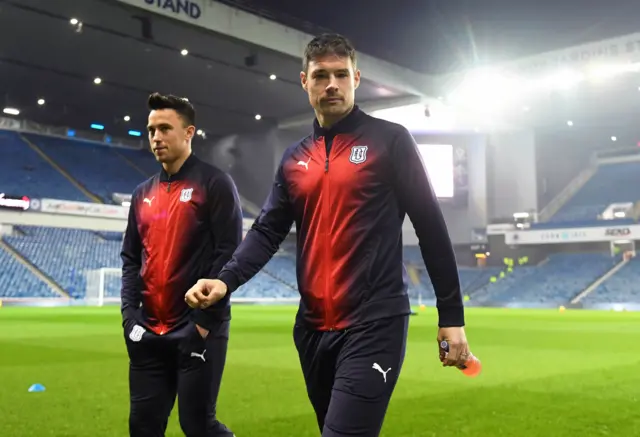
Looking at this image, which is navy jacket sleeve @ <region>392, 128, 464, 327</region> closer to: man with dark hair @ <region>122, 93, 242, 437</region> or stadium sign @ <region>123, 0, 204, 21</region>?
man with dark hair @ <region>122, 93, 242, 437</region>

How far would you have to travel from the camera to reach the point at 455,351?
261 cm

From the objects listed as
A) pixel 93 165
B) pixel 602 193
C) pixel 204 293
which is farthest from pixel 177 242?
pixel 602 193

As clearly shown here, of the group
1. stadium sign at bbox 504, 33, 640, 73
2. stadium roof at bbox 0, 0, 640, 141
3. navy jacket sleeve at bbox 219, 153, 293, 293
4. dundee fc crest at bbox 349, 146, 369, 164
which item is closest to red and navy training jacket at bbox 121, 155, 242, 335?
navy jacket sleeve at bbox 219, 153, 293, 293

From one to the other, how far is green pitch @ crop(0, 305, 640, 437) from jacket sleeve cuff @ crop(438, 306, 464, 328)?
9.84ft

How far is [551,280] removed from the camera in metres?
43.2

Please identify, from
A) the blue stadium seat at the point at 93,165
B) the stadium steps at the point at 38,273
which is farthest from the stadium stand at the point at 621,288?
the blue stadium seat at the point at 93,165

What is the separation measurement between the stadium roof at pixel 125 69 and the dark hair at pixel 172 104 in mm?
22987

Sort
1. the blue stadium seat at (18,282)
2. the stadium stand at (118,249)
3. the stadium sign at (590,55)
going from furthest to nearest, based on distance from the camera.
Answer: the stadium stand at (118,249) → the blue stadium seat at (18,282) → the stadium sign at (590,55)

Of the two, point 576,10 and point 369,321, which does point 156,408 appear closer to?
point 369,321

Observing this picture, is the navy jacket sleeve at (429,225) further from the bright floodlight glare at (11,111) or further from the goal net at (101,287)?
the bright floodlight glare at (11,111)

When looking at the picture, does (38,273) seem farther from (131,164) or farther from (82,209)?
(131,164)

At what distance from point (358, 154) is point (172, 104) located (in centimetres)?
138

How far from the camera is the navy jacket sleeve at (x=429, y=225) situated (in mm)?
2676

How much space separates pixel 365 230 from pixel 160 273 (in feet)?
4.56
